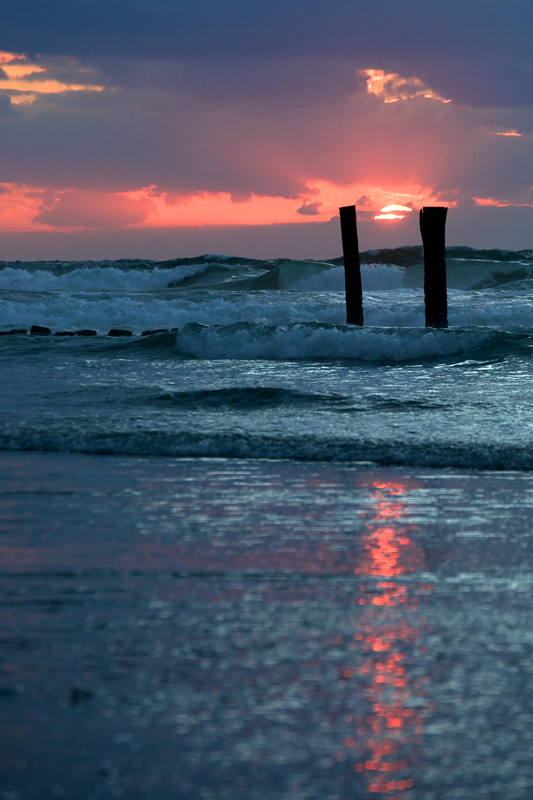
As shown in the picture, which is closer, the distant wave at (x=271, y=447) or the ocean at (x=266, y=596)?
the ocean at (x=266, y=596)

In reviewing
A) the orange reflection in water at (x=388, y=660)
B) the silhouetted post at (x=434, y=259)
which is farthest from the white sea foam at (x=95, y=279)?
the orange reflection in water at (x=388, y=660)

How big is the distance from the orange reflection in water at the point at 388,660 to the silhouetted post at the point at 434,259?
36.5ft

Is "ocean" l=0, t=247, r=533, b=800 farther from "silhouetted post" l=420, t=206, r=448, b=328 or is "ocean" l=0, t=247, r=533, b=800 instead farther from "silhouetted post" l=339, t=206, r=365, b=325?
"silhouetted post" l=339, t=206, r=365, b=325

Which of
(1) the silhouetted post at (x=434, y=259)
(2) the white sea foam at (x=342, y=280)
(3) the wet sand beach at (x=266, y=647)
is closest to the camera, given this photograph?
(3) the wet sand beach at (x=266, y=647)

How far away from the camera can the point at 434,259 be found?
1427cm

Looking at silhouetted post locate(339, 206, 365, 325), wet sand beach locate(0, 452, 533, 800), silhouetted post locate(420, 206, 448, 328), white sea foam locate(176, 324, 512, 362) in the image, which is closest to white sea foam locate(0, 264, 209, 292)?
silhouetted post locate(339, 206, 365, 325)

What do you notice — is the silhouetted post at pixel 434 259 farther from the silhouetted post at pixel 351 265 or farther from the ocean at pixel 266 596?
the ocean at pixel 266 596

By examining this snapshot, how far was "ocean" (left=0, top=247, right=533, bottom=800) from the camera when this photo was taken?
172cm

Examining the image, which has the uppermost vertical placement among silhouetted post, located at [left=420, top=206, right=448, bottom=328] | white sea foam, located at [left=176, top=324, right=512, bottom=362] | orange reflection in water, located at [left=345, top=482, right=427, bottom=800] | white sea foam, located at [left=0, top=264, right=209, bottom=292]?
white sea foam, located at [left=0, top=264, right=209, bottom=292]

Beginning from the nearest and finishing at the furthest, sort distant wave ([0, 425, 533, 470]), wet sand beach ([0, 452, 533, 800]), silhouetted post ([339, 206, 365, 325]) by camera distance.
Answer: wet sand beach ([0, 452, 533, 800]), distant wave ([0, 425, 533, 470]), silhouetted post ([339, 206, 365, 325])

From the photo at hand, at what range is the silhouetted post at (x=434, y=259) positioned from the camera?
14219mm

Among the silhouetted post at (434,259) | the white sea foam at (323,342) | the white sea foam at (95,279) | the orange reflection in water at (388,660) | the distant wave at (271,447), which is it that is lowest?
the orange reflection in water at (388,660)

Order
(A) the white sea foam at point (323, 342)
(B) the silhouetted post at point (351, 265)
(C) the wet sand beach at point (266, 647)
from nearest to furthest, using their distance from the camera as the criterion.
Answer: (C) the wet sand beach at point (266, 647), (A) the white sea foam at point (323, 342), (B) the silhouetted post at point (351, 265)

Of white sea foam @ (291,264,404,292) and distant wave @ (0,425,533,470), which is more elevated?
white sea foam @ (291,264,404,292)
